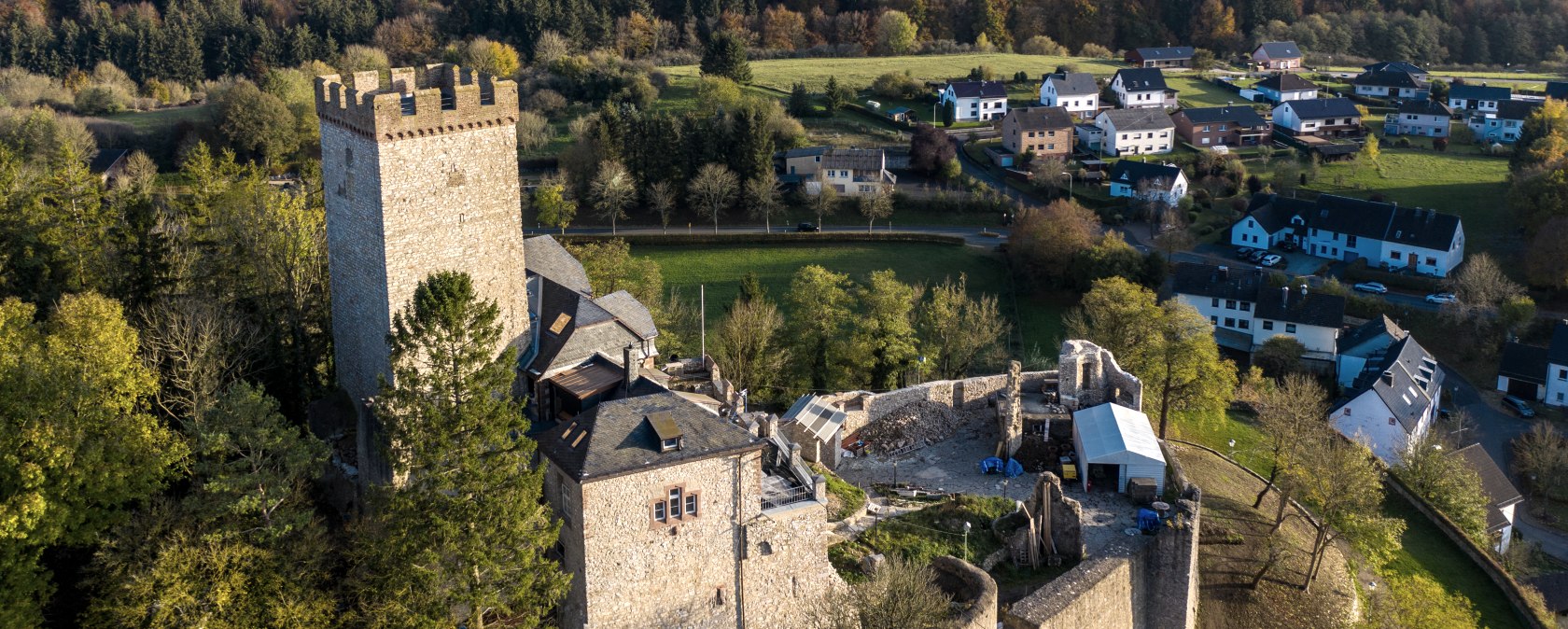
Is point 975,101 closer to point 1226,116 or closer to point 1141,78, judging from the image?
point 1141,78

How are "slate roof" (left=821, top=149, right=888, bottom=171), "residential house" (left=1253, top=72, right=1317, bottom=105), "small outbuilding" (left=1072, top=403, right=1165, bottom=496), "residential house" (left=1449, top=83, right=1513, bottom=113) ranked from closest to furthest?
"small outbuilding" (left=1072, top=403, right=1165, bottom=496)
"slate roof" (left=821, top=149, right=888, bottom=171)
"residential house" (left=1449, top=83, right=1513, bottom=113)
"residential house" (left=1253, top=72, right=1317, bottom=105)

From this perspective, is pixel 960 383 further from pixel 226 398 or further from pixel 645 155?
pixel 645 155

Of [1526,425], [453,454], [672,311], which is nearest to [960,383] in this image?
Result: [672,311]

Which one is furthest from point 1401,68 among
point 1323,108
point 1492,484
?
point 1492,484

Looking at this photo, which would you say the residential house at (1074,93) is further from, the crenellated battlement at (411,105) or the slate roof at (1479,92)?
the crenellated battlement at (411,105)

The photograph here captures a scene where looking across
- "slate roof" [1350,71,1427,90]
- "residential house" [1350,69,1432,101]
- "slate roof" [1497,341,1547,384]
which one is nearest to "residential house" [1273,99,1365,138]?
"residential house" [1350,69,1432,101]

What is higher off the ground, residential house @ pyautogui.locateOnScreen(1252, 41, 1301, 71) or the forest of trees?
the forest of trees

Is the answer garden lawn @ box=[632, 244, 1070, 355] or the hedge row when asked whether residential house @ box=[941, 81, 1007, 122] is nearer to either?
the hedge row

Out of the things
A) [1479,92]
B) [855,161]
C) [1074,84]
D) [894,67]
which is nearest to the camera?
[855,161]
